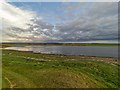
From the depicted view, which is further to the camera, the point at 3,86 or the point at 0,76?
the point at 0,76

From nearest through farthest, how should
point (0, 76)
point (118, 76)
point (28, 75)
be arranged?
1. point (0, 76)
2. point (28, 75)
3. point (118, 76)

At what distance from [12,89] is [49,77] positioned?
317 inches

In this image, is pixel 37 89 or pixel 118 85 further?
pixel 118 85

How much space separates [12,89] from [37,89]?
3.54m

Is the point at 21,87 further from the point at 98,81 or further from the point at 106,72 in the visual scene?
the point at 106,72

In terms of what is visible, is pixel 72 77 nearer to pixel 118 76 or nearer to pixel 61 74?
pixel 61 74

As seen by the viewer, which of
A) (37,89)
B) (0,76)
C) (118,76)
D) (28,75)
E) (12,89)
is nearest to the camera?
(12,89)

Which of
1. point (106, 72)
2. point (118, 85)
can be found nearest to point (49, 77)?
point (118, 85)

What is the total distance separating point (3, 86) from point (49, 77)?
27.2 ft

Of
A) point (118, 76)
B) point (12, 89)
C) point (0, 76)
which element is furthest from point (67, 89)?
point (118, 76)

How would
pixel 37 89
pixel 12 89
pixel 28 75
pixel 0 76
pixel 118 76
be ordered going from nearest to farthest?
pixel 12 89 → pixel 37 89 → pixel 0 76 → pixel 28 75 → pixel 118 76

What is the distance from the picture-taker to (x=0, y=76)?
1164 inches

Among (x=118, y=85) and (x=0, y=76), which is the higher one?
(x=0, y=76)

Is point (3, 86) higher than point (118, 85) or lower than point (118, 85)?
higher
